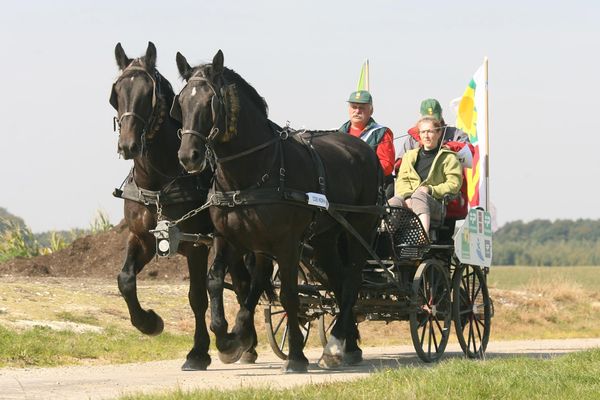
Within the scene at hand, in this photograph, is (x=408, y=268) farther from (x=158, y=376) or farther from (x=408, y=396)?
(x=408, y=396)

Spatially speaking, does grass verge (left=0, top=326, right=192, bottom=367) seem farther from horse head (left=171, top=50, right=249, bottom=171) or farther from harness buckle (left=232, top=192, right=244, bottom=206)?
horse head (left=171, top=50, right=249, bottom=171)

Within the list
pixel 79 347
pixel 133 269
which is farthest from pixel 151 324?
pixel 79 347

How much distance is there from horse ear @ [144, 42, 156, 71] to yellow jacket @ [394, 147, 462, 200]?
11.4 ft

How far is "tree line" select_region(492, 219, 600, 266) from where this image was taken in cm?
9344

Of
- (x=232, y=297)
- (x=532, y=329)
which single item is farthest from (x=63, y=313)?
(x=532, y=329)

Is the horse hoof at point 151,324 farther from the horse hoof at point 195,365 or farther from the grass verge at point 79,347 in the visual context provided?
the grass verge at point 79,347

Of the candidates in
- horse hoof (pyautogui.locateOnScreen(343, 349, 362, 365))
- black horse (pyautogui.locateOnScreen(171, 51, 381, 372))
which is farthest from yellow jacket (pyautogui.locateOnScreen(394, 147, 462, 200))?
horse hoof (pyautogui.locateOnScreen(343, 349, 362, 365))

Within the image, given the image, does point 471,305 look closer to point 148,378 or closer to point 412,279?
point 412,279

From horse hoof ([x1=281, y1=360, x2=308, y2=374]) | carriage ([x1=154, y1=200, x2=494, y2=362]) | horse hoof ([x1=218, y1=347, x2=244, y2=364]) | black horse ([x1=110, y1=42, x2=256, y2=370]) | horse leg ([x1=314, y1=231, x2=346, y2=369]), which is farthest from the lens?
carriage ([x1=154, y1=200, x2=494, y2=362])

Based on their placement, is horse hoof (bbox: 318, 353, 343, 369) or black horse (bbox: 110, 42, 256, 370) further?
horse hoof (bbox: 318, 353, 343, 369)

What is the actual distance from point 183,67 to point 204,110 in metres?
0.63

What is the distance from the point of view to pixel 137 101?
10.8 m

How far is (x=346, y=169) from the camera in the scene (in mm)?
12492

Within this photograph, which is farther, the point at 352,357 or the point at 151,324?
the point at 352,357
